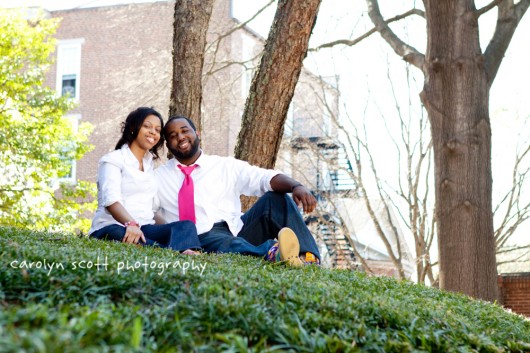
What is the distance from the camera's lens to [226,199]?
6902mm

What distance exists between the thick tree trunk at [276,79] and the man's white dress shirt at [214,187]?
171cm

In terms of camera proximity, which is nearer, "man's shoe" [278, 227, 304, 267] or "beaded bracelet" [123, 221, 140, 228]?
"man's shoe" [278, 227, 304, 267]

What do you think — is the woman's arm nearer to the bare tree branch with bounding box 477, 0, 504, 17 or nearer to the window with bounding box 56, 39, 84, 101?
the bare tree branch with bounding box 477, 0, 504, 17

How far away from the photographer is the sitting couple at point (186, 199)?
613cm

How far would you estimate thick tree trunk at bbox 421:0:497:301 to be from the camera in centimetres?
947

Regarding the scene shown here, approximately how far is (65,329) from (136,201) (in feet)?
13.5

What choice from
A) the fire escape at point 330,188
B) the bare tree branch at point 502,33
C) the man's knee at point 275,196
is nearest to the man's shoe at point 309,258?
the man's knee at point 275,196

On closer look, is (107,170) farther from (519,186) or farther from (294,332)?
(519,186)

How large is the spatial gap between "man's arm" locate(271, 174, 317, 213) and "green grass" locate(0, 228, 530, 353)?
119cm

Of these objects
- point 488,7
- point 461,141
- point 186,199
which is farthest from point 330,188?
point 186,199

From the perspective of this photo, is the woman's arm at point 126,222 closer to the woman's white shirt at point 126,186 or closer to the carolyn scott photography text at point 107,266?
the woman's white shirt at point 126,186

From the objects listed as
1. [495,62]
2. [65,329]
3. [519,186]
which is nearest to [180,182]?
[65,329]

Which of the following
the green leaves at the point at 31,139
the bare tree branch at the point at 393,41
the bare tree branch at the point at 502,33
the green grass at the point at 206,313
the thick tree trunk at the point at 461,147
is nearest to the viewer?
the green grass at the point at 206,313

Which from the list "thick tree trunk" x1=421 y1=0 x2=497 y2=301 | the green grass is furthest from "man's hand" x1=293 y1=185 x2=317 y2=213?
"thick tree trunk" x1=421 y1=0 x2=497 y2=301
